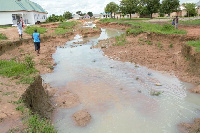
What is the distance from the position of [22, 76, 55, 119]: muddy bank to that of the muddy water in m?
0.41

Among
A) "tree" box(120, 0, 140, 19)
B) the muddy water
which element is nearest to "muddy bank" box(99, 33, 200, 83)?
the muddy water

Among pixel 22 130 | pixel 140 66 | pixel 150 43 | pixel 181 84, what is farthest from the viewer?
pixel 150 43

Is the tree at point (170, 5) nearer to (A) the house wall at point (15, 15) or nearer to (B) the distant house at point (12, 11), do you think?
(A) the house wall at point (15, 15)

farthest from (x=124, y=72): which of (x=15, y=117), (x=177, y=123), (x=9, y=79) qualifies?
(x=15, y=117)

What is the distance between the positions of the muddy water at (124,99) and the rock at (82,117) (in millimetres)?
154

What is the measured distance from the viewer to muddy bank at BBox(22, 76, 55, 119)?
17.6ft

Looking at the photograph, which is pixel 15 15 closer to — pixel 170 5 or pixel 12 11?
pixel 12 11

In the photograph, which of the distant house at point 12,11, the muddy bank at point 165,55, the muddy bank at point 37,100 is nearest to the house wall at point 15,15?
the distant house at point 12,11

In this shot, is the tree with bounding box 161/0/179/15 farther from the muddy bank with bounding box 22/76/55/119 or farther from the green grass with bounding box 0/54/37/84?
the muddy bank with bounding box 22/76/55/119

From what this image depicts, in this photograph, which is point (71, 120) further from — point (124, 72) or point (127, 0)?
point (127, 0)

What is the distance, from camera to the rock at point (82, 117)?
550cm

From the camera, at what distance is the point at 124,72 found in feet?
33.0

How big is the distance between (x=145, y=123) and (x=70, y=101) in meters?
3.09

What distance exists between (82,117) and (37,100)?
174 cm
